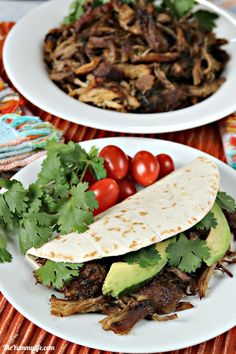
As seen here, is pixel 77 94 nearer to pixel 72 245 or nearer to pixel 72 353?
pixel 72 245

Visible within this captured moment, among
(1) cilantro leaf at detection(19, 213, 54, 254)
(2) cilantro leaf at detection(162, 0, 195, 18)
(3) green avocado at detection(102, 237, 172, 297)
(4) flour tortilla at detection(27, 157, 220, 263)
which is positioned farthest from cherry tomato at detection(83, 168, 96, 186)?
(2) cilantro leaf at detection(162, 0, 195, 18)

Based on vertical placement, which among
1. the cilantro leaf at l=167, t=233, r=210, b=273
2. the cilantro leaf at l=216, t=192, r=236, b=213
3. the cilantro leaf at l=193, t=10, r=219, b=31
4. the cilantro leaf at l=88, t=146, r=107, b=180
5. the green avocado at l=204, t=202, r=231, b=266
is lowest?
the cilantro leaf at l=193, t=10, r=219, b=31

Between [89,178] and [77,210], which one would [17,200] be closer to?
[77,210]

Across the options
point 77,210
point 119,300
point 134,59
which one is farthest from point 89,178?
point 134,59

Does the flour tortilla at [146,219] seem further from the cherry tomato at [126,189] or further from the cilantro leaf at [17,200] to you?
the cilantro leaf at [17,200]

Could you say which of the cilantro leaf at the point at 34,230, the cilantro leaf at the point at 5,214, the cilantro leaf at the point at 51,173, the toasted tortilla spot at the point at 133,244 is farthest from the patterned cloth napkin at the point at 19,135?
the toasted tortilla spot at the point at 133,244

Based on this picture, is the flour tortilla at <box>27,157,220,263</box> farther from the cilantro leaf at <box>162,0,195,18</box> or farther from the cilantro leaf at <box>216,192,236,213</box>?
the cilantro leaf at <box>162,0,195,18</box>
